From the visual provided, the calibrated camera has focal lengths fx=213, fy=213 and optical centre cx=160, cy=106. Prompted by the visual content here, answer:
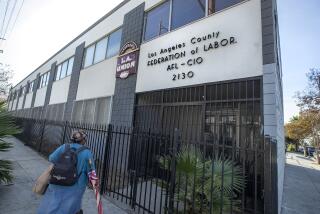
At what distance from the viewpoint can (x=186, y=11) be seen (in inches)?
294

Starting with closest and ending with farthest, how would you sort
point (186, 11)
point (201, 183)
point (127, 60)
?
point (201, 183) < point (186, 11) < point (127, 60)

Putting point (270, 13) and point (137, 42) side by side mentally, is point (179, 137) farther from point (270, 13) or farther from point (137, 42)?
point (137, 42)

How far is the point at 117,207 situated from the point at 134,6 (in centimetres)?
884

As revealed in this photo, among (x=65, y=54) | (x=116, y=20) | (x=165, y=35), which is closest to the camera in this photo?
(x=165, y=35)

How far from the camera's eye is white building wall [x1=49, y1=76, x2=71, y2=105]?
15.6 m

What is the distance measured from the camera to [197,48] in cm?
659

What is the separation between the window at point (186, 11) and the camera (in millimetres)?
6973

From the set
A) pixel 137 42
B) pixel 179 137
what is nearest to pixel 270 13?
pixel 179 137

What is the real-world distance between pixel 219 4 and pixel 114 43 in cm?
636

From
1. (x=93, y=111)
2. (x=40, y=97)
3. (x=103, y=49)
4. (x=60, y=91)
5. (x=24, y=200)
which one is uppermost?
(x=103, y=49)

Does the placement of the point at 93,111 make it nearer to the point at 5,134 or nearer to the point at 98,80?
the point at 98,80

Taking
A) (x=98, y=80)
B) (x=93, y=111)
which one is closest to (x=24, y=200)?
(x=93, y=111)

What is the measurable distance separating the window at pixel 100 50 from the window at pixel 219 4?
6892 millimetres

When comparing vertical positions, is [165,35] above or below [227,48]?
above
